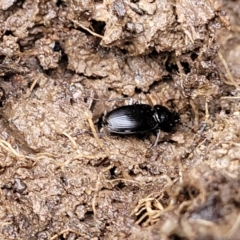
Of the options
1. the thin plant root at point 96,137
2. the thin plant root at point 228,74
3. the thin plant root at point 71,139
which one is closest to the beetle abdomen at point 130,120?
the thin plant root at point 96,137

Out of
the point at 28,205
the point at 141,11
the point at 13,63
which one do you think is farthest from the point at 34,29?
the point at 28,205

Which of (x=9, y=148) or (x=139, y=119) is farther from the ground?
(x=139, y=119)

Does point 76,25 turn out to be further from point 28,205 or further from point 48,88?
point 28,205

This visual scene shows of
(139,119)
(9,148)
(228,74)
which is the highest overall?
(228,74)

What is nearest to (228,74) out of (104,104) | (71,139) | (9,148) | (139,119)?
(139,119)

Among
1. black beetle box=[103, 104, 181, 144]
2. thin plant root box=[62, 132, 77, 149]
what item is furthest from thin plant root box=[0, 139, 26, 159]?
black beetle box=[103, 104, 181, 144]

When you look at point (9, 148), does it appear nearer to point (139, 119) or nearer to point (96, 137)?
point (96, 137)

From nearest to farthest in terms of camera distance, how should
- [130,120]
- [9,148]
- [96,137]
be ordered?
1. [9,148]
2. [96,137]
3. [130,120]

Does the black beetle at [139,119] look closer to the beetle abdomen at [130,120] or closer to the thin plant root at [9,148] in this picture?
the beetle abdomen at [130,120]
